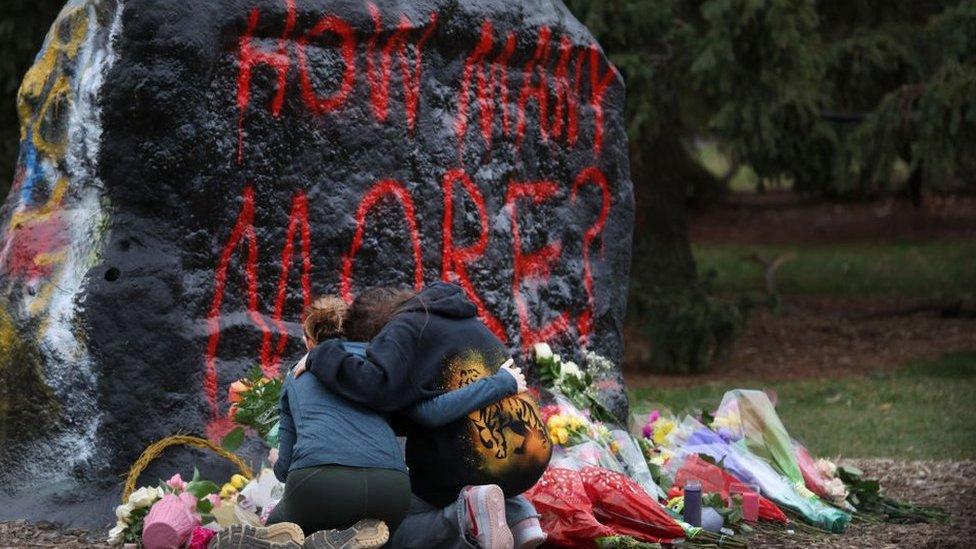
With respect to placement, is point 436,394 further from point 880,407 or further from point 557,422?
point 880,407

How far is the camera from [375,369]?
15.5 ft

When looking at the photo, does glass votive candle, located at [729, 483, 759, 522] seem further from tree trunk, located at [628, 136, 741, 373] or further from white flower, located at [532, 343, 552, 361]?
tree trunk, located at [628, 136, 741, 373]

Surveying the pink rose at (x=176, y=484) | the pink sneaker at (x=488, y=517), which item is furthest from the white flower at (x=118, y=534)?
the pink sneaker at (x=488, y=517)

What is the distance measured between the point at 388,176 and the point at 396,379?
6.23ft

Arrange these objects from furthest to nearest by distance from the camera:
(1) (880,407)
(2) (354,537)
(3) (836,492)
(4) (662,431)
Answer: (1) (880,407), (4) (662,431), (3) (836,492), (2) (354,537)

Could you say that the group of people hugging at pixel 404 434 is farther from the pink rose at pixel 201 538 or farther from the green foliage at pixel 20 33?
the green foliage at pixel 20 33

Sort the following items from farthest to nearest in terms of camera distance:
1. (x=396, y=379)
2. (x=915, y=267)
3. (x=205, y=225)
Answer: (x=915, y=267), (x=205, y=225), (x=396, y=379)

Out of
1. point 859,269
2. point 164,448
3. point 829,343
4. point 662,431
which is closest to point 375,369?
point 164,448

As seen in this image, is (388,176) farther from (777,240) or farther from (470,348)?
(777,240)

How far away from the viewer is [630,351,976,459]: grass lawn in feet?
29.7

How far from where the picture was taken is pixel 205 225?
5.99 meters

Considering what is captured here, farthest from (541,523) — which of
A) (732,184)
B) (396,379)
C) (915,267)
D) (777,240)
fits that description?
(732,184)

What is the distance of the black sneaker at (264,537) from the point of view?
4621mm

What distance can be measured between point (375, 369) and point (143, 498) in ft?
4.11
